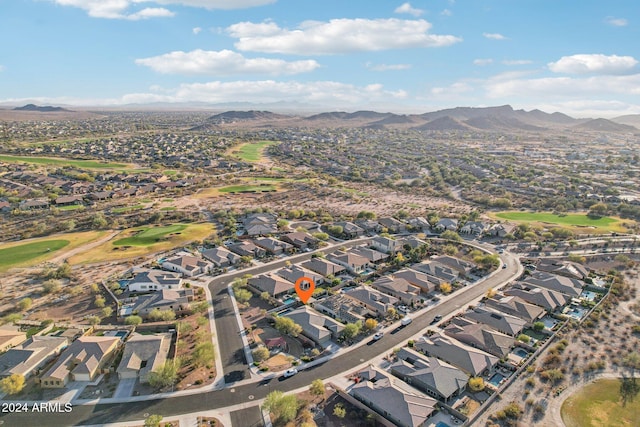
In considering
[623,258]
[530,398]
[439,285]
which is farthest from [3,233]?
[623,258]

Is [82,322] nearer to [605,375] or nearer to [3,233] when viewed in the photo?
[3,233]

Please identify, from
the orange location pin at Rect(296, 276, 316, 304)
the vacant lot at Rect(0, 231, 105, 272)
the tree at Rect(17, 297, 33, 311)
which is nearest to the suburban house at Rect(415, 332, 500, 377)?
the orange location pin at Rect(296, 276, 316, 304)

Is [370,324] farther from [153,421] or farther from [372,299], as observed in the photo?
[153,421]

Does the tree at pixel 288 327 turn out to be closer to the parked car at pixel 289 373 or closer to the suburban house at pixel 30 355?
the parked car at pixel 289 373

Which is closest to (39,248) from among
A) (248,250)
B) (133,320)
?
(133,320)

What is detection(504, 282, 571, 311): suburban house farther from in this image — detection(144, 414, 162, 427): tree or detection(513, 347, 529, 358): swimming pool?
detection(144, 414, 162, 427): tree
